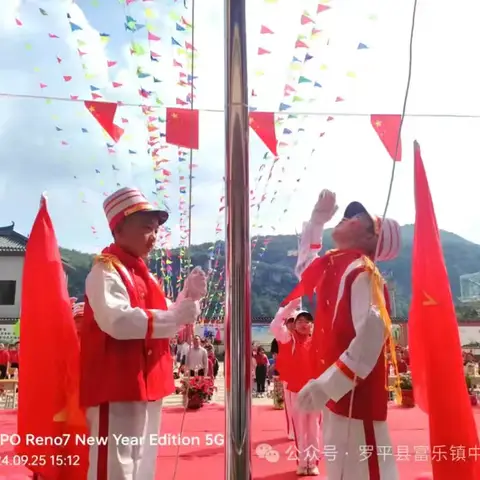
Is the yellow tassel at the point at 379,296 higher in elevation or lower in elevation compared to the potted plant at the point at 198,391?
A: higher

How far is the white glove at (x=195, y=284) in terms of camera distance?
182 cm

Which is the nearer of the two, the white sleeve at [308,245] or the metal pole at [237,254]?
the metal pole at [237,254]

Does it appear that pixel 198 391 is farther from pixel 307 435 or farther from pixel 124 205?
pixel 124 205

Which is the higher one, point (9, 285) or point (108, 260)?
point (9, 285)

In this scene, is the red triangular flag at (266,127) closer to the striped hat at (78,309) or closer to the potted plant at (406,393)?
the striped hat at (78,309)

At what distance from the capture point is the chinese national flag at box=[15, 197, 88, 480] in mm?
2033

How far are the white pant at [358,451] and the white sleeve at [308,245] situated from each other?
79 cm

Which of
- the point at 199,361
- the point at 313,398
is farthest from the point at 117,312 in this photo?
the point at 199,361

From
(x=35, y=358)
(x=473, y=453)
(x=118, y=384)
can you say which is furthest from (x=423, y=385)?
(x=35, y=358)

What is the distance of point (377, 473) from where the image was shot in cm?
165

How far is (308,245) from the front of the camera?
2367mm

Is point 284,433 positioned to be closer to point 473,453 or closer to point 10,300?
point 473,453

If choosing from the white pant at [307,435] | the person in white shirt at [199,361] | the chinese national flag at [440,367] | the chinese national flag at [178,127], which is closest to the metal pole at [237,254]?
the chinese national flag at [440,367]

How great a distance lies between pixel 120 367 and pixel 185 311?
0.99ft
